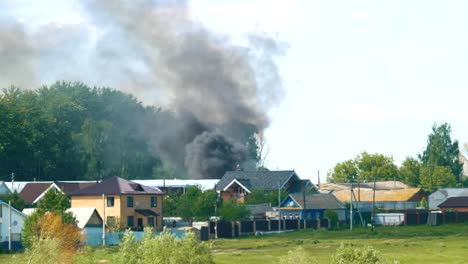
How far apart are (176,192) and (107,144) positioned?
43926 millimetres

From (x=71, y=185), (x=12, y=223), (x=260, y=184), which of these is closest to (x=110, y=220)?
(x=12, y=223)

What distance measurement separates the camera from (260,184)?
149 metres

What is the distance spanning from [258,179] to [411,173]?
2156 inches

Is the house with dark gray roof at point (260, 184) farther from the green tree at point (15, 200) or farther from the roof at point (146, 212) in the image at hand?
the green tree at point (15, 200)

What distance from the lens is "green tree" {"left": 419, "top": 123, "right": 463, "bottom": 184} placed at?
196 metres

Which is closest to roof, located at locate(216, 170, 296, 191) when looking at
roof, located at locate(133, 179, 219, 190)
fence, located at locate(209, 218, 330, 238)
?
roof, located at locate(133, 179, 219, 190)

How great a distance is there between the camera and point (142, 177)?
188 m

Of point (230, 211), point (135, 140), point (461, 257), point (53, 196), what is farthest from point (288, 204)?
point (135, 140)

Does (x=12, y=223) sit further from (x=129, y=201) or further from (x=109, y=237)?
(x=129, y=201)

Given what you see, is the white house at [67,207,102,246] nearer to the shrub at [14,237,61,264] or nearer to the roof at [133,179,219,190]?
Result: the shrub at [14,237,61,264]

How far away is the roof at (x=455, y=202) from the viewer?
493ft

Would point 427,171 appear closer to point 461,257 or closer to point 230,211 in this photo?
point 230,211

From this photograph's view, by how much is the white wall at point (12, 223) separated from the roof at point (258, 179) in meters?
50.6

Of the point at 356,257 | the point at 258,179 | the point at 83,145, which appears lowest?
the point at 356,257
